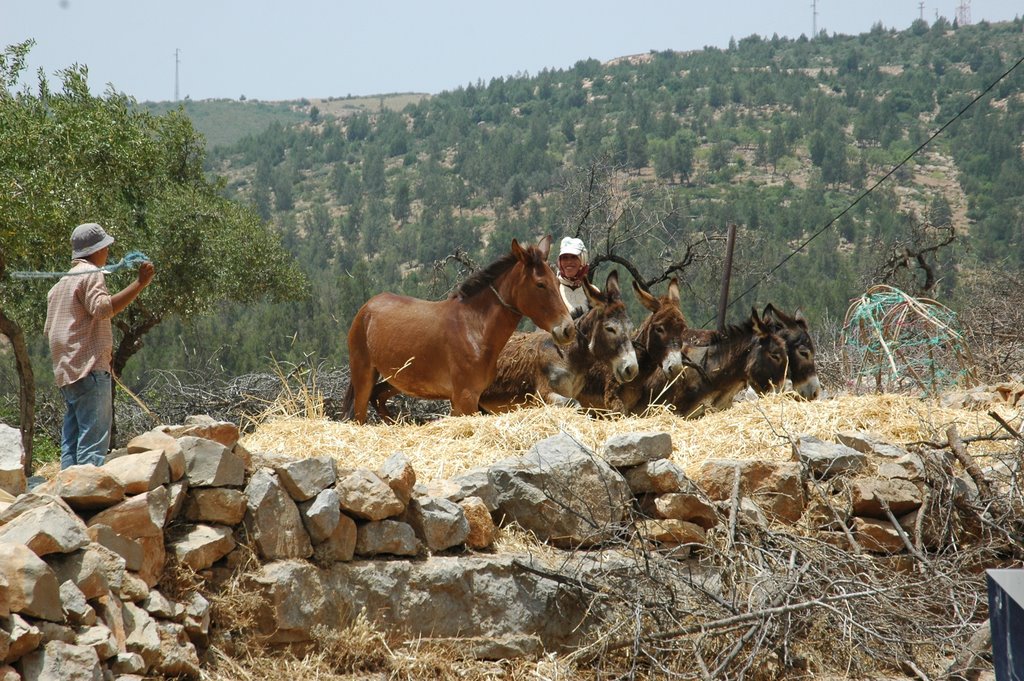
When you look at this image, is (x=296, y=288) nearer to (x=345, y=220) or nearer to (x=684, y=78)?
(x=345, y=220)

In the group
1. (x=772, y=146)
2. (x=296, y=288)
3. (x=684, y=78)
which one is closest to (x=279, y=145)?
(x=684, y=78)

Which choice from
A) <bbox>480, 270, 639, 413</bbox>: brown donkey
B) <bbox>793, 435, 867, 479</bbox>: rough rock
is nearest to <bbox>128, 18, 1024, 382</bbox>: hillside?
<bbox>480, 270, 639, 413</bbox>: brown donkey

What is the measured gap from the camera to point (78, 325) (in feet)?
18.8

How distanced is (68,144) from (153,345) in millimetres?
11703

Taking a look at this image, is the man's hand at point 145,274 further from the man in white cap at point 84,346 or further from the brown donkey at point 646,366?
the brown donkey at point 646,366

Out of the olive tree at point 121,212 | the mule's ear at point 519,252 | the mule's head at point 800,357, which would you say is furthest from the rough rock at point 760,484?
the olive tree at point 121,212

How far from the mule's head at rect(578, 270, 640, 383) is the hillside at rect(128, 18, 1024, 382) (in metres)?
8.01

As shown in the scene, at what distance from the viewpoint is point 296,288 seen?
20391 mm

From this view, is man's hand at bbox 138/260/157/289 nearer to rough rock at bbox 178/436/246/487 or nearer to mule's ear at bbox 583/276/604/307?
rough rock at bbox 178/436/246/487

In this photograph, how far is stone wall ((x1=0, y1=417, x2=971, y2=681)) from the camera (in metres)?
4.07

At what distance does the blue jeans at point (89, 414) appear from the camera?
571 cm

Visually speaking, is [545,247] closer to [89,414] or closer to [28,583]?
[89,414]

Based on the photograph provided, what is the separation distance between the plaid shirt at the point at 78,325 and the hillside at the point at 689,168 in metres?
11.4

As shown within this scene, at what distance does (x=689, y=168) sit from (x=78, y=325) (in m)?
67.0
